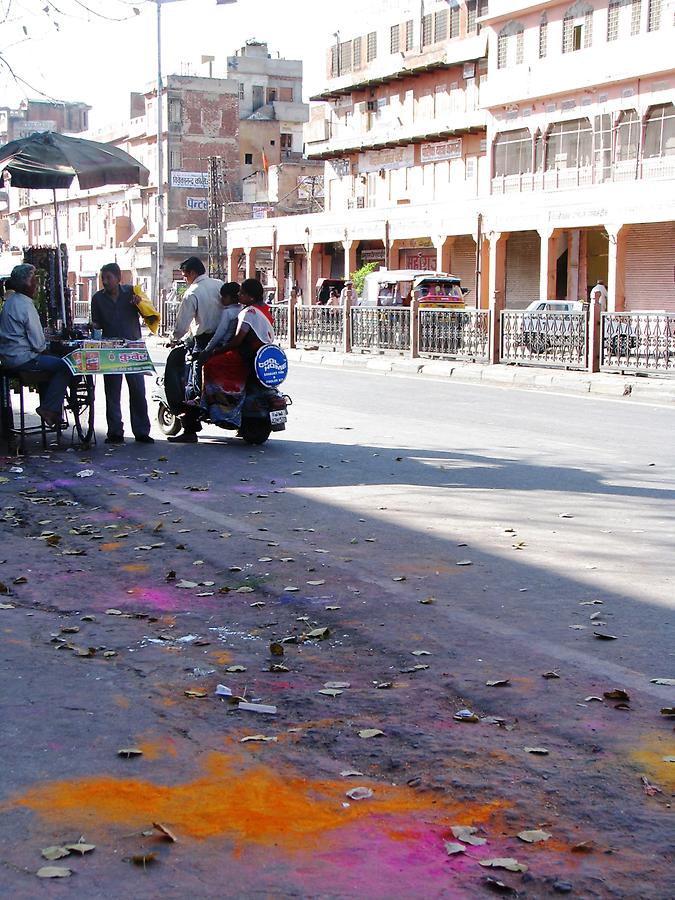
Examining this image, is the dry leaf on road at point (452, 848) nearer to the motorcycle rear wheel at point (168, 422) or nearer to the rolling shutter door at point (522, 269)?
the motorcycle rear wheel at point (168, 422)

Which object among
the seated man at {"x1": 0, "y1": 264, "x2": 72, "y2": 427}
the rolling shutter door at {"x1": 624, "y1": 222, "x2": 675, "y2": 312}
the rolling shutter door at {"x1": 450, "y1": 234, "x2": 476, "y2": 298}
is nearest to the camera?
the seated man at {"x1": 0, "y1": 264, "x2": 72, "y2": 427}

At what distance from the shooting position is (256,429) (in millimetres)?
11914

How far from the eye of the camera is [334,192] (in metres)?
63.3

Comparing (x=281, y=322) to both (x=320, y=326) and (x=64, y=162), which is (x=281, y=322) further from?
(x=64, y=162)

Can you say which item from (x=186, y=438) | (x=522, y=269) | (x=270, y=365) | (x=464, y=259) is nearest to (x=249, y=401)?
(x=270, y=365)

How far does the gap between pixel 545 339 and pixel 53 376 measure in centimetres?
1389

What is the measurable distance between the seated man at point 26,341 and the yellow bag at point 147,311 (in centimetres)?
91

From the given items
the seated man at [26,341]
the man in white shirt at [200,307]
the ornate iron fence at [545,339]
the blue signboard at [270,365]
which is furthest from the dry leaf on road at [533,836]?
the ornate iron fence at [545,339]

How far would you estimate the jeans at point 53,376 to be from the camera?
11.1 meters

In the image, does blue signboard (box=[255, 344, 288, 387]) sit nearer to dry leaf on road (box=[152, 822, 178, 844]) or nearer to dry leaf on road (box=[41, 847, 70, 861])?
dry leaf on road (box=[152, 822, 178, 844])

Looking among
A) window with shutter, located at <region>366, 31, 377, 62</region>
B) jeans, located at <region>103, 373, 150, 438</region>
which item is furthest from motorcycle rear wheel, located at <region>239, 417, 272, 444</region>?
window with shutter, located at <region>366, 31, 377, 62</region>

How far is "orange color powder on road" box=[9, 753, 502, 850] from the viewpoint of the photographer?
3.38 metres

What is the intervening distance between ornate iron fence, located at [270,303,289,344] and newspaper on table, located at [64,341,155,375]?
71.6 feet

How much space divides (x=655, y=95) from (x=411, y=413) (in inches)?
1039
